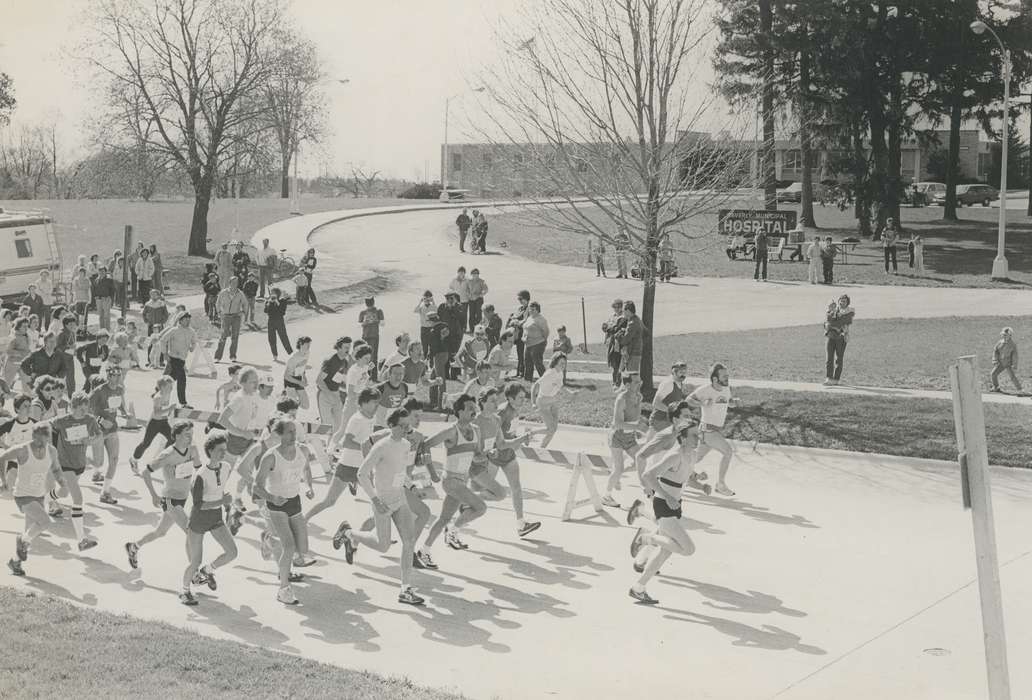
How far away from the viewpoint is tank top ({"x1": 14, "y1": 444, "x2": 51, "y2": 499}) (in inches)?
462

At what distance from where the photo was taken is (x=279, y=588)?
436 inches

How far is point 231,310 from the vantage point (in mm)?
23656

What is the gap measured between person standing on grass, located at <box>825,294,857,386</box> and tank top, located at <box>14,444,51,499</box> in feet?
46.1

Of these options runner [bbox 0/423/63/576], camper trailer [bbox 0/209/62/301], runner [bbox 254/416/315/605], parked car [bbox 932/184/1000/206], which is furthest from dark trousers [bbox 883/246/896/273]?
runner [bbox 0/423/63/576]

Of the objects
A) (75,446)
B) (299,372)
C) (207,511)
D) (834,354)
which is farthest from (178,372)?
(834,354)

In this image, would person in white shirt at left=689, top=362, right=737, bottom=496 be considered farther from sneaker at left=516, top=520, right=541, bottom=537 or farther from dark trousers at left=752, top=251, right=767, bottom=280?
dark trousers at left=752, top=251, right=767, bottom=280

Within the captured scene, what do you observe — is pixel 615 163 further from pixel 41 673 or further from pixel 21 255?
pixel 21 255

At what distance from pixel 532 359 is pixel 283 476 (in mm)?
11163

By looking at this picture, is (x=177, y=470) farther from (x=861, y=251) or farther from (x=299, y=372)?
(x=861, y=251)

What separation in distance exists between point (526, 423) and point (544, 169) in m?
4.19

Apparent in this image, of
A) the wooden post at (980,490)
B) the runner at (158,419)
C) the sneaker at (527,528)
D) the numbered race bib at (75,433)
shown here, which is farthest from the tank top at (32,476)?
the wooden post at (980,490)

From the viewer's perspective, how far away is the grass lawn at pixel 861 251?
38.9 m

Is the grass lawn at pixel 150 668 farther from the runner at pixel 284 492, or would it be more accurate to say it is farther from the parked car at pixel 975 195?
the parked car at pixel 975 195

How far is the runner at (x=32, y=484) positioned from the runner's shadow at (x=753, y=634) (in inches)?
237
